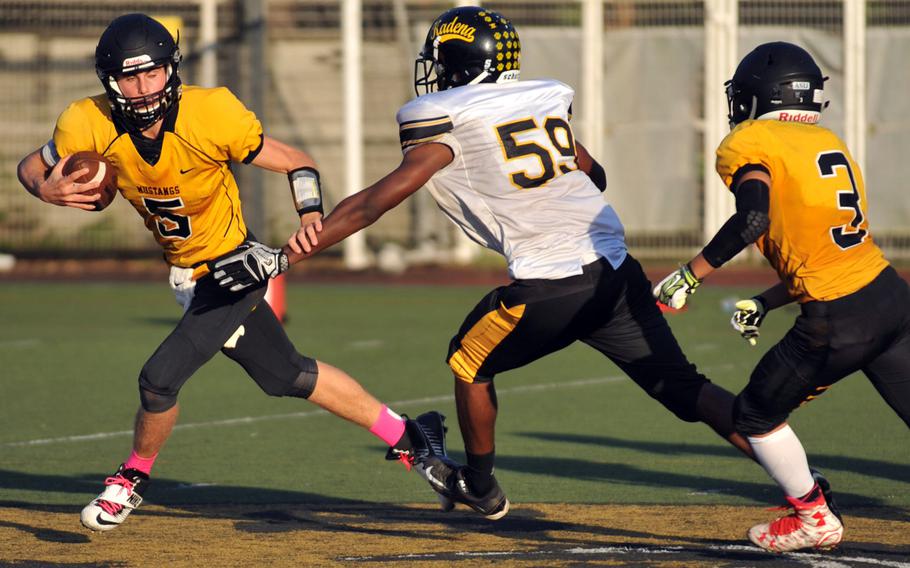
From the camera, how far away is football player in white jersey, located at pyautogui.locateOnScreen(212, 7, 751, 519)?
17.6 feet

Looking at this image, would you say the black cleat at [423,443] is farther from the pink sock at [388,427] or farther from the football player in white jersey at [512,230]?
the football player in white jersey at [512,230]

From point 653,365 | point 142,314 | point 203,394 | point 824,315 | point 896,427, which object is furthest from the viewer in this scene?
point 142,314

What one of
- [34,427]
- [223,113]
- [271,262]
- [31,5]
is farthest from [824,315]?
[31,5]

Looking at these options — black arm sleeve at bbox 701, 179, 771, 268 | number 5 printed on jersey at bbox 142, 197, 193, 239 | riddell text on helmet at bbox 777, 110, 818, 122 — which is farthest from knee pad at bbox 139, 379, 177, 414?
riddell text on helmet at bbox 777, 110, 818, 122

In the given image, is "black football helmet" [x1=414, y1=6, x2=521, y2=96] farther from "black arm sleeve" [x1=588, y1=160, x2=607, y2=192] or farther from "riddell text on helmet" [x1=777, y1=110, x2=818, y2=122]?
"riddell text on helmet" [x1=777, y1=110, x2=818, y2=122]

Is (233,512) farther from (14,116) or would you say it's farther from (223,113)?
(14,116)

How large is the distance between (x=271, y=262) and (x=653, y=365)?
4.73ft

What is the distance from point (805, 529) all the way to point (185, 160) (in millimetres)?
2732

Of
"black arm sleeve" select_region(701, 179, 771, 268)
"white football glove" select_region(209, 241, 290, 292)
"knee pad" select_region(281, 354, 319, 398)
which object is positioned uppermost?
"black arm sleeve" select_region(701, 179, 771, 268)

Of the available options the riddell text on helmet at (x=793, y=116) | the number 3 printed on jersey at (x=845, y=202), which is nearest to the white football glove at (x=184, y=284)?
the riddell text on helmet at (x=793, y=116)

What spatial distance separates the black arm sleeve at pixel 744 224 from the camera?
5.06 meters

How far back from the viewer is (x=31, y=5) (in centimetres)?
1988

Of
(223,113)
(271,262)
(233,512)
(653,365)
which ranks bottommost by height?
(233,512)

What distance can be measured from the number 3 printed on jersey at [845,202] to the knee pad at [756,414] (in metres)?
0.60
